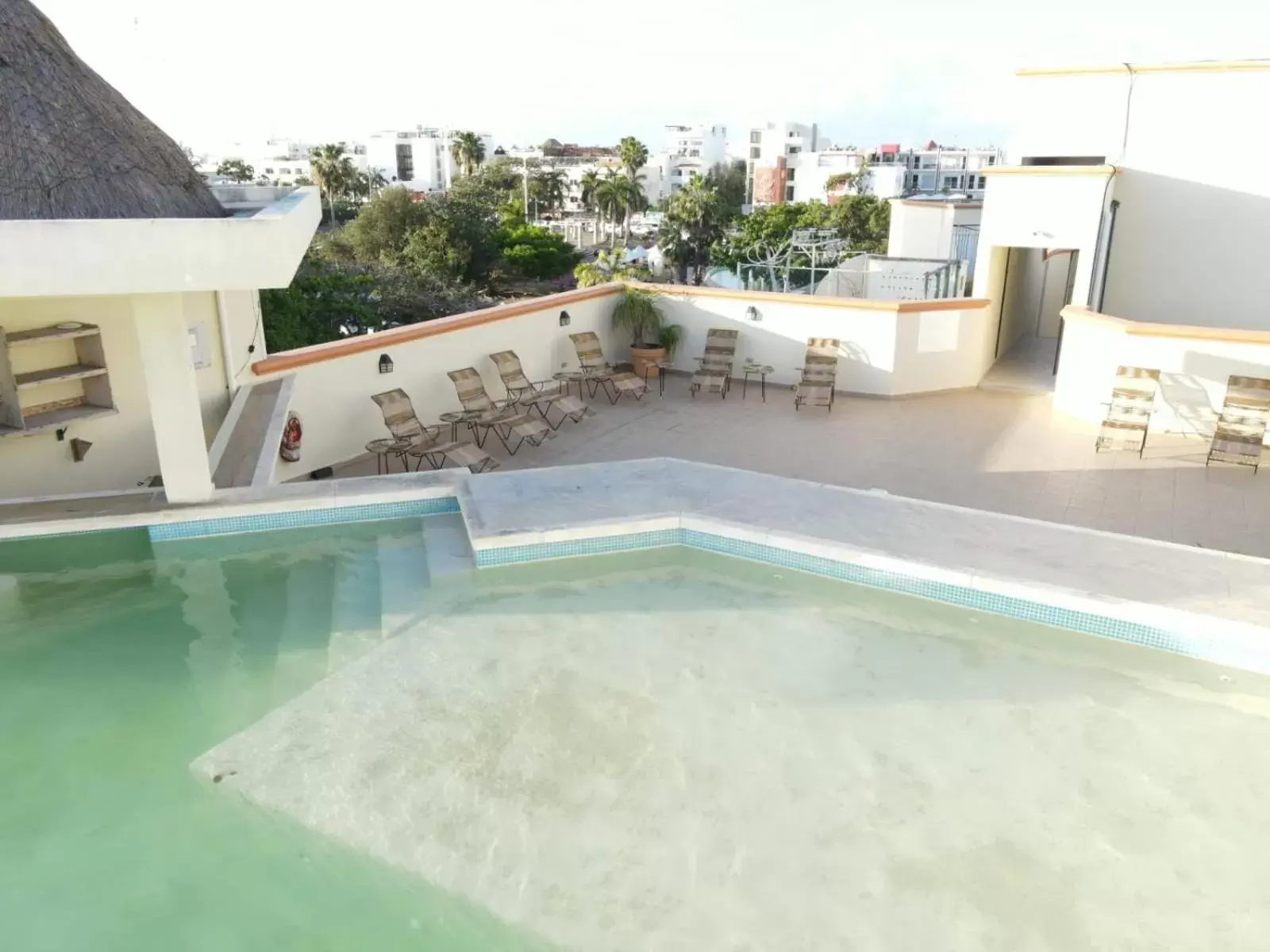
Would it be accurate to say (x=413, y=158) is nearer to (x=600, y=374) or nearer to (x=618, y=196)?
(x=618, y=196)

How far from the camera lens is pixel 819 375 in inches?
501

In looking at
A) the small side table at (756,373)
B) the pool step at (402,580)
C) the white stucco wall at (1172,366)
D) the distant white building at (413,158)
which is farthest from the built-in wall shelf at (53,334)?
the distant white building at (413,158)

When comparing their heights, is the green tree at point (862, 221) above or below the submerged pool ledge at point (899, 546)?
above

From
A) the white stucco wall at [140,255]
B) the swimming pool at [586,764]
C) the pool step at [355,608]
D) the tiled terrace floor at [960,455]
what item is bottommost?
the swimming pool at [586,764]

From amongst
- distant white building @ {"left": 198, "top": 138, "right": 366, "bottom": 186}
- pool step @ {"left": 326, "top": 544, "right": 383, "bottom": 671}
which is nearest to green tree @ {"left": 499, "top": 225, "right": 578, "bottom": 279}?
pool step @ {"left": 326, "top": 544, "right": 383, "bottom": 671}

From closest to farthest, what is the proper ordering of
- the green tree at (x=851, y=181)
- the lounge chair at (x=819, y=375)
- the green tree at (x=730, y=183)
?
the lounge chair at (x=819, y=375) < the green tree at (x=730, y=183) < the green tree at (x=851, y=181)

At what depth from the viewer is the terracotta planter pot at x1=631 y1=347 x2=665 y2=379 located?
13914mm

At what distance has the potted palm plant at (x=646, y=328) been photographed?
550 inches

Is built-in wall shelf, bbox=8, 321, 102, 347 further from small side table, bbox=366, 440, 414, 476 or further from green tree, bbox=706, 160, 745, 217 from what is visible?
green tree, bbox=706, 160, 745, 217

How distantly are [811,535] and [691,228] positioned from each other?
61173 millimetres

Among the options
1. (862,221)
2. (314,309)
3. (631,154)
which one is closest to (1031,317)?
(314,309)

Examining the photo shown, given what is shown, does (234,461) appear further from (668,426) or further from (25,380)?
(668,426)

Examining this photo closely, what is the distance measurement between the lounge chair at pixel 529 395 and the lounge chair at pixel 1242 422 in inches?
283

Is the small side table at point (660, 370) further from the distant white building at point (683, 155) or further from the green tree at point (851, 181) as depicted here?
the distant white building at point (683, 155)
